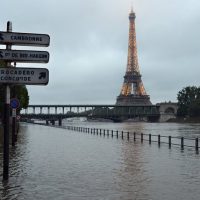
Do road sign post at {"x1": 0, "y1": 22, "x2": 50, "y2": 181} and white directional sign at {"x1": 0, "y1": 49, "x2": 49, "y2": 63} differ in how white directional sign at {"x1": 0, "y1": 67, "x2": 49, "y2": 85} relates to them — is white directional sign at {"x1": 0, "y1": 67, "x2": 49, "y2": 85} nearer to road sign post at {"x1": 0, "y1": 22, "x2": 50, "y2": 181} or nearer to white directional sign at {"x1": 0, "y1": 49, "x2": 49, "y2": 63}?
road sign post at {"x1": 0, "y1": 22, "x2": 50, "y2": 181}

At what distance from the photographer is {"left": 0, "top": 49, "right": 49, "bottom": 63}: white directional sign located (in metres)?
14.3

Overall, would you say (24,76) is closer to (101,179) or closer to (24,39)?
(24,39)

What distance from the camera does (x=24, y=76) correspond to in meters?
14.0

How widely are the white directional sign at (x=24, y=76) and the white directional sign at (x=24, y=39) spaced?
0.92 metres

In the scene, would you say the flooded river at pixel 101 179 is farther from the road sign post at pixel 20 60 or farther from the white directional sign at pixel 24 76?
the white directional sign at pixel 24 76

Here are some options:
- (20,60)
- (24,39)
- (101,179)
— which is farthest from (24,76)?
(101,179)

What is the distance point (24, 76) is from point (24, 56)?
2.52 feet

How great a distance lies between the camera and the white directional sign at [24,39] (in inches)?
561

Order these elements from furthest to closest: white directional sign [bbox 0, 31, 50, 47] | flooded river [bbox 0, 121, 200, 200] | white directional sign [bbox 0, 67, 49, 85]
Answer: white directional sign [bbox 0, 31, 50, 47]
white directional sign [bbox 0, 67, 49, 85]
flooded river [bbox 0, 121, 200, 200]

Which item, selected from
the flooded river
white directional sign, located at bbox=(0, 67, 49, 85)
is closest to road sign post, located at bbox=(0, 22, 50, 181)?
white directional sign, located at bbox=(0, 67, 49, 85)

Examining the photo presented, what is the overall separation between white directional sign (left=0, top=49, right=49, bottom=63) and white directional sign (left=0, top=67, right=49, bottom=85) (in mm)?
470

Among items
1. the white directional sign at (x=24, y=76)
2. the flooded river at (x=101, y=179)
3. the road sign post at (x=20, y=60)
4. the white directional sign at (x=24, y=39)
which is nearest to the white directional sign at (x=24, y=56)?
the road sign post at (x=20, y=60)

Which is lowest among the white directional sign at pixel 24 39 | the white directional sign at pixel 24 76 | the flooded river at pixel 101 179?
the flooded river at pixel 101 179

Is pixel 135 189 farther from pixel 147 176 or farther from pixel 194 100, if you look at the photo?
pixel 194 100
